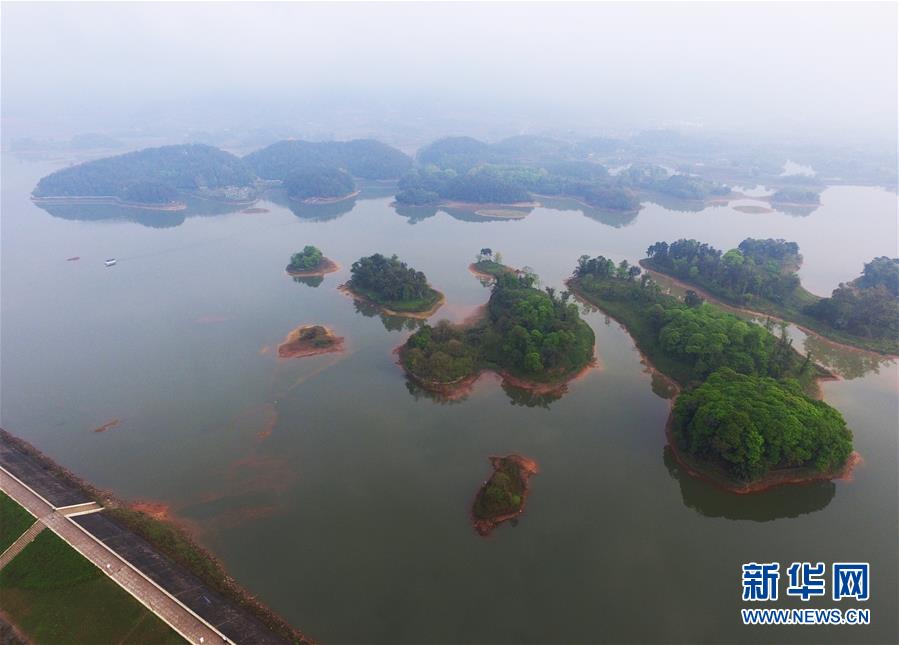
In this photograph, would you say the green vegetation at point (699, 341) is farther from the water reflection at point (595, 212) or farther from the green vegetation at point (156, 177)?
the green vegetation at point (156, 177)

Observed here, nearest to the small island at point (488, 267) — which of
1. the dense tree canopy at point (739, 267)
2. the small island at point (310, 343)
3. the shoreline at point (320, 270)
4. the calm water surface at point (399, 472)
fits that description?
the calm water surface at point (399, 472)

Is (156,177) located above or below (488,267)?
above

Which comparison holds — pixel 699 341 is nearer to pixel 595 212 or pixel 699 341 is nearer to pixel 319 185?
pixel 595 212

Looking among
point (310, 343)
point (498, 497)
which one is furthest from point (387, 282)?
point (498, 497)

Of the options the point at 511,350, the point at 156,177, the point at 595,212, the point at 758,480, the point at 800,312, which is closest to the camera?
the point at 758,480

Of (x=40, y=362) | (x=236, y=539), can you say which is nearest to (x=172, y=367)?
(x=40, y=362)

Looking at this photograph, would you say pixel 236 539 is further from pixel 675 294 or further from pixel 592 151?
pixel 592 151
